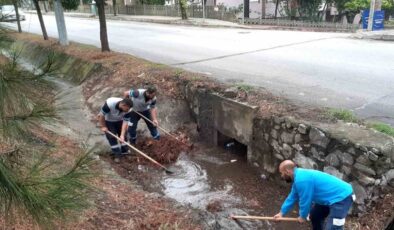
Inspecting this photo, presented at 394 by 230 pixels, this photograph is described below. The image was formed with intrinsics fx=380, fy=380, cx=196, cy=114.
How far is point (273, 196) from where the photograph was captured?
667 cm

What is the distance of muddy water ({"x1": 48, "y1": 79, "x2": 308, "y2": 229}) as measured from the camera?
579 cm

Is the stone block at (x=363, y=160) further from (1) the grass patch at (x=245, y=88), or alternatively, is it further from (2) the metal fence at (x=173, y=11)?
(2) the metal fence at (x=173, y=11)

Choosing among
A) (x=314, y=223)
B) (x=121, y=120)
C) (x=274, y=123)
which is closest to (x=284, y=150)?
(x=274, y=123)

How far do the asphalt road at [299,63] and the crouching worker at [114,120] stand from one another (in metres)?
2.83

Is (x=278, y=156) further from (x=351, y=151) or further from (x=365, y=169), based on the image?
(x=365, y=169)

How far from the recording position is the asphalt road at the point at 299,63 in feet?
26.1

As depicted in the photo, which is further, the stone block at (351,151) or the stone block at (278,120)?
the stone block at (278,120)

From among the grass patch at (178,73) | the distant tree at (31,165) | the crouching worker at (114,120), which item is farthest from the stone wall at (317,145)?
the distant tree at (31,165)

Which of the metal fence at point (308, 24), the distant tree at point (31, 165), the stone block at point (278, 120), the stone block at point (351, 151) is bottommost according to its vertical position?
the stone block at point (351, 151)

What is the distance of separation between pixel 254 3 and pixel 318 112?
30623 mm

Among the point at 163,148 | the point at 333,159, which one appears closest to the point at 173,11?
the point at 163,148

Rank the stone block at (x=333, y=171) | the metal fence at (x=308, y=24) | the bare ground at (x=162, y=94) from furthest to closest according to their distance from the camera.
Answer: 1. the metal fence at (x=308, y=24)
2. the stone block at (x=333, y=171)
3. the bare ground at (x=162, y=94)

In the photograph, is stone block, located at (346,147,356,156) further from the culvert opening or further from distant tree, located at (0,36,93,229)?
distant tree, located at (0,36,93,229)

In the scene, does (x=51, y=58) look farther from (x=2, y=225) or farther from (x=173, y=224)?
(x=173, y=224)
